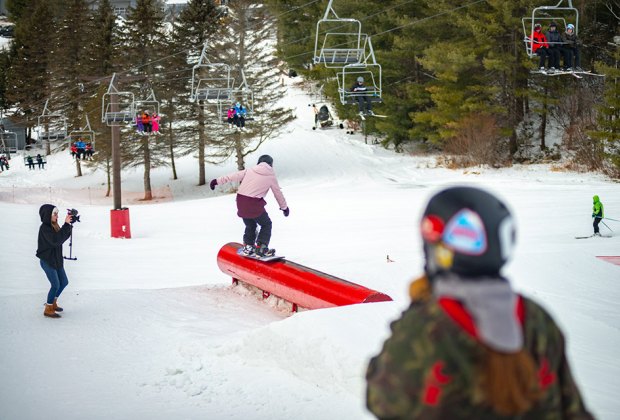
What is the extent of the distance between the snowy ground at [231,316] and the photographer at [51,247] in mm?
352

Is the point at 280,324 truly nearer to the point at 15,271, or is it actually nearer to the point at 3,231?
the point at 15,271

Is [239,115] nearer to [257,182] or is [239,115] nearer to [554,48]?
[554,48]

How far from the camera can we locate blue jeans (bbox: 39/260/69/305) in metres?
10.2

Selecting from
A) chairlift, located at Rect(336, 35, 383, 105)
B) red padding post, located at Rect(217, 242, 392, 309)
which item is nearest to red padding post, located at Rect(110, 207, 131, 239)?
chairlift, located at Rect(336, 35, 383, 105)

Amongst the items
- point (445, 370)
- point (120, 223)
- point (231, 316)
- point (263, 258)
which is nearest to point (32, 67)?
point (120, 223)

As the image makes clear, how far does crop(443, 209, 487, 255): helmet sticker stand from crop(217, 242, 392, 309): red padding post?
697cm

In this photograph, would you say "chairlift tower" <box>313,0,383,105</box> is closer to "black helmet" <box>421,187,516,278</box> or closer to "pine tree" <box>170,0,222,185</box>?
"pine tree" <box>170,0,222,185</box>

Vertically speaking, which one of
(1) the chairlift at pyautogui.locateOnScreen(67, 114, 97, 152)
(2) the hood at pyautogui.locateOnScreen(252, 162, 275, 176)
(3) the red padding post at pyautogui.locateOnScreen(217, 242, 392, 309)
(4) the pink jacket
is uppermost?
(1) the chairlift at pyautogui.locateOnScreen(67, 114, 97, 152)

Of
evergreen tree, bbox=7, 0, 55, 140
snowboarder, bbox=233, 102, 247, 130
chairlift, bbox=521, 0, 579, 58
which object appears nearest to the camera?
chairlift, bbox=521, 0, 579, 58

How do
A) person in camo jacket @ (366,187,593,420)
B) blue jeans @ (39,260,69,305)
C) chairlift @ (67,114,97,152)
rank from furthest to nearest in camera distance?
chairlift @ (67,114,97,152), blue jeans @ (39,260,69,305), person in camo jacket @ (366,187,593,420)

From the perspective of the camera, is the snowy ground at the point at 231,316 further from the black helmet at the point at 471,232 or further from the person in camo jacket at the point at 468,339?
the black helmet at the point at 471,232

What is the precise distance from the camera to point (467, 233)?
7.06ft

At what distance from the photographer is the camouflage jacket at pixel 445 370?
2.10 metres

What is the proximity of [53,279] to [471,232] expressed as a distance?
9.20m
